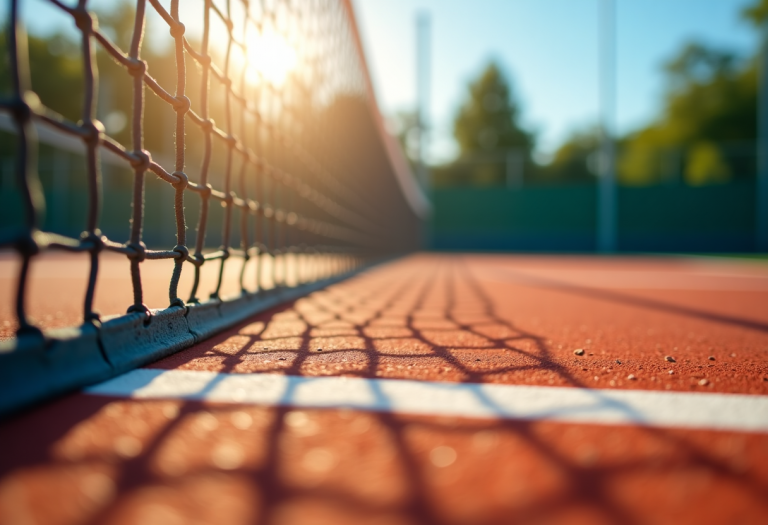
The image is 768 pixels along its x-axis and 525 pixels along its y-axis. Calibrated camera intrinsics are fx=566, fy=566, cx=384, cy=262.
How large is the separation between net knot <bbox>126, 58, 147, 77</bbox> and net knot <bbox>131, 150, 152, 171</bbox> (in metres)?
0.17

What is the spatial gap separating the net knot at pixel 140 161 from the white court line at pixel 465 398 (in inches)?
17.5

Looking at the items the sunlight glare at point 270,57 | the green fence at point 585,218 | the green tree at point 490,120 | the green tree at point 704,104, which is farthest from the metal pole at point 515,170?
the sunlight glare at point 270,57

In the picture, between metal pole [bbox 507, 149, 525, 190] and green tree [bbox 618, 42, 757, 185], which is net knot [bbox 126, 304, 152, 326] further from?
green tree [bbox 618, 42, 757, 185]

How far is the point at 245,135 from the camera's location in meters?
2.10

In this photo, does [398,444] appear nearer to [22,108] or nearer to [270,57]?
[22,108]

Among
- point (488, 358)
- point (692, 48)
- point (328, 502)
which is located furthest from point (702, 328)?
point (692, 48)

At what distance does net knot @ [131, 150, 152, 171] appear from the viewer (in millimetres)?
1178

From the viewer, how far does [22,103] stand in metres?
0.81

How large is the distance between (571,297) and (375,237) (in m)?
4.43

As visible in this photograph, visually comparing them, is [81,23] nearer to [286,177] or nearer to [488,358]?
[488,358]

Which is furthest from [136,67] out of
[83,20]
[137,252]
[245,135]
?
[245,135]

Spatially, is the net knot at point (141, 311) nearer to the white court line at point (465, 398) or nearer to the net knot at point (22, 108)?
the white court line at point (465, 398)

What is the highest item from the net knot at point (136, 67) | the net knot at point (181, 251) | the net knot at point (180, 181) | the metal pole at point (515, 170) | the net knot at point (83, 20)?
the metal pole at point (515, 170)

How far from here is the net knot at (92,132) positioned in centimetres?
99
